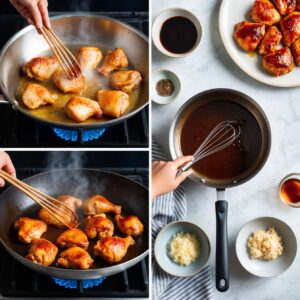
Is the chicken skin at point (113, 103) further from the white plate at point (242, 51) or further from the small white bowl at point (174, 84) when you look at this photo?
the white plate at point (242, 51)

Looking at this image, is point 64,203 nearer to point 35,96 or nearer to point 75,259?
point 75,259

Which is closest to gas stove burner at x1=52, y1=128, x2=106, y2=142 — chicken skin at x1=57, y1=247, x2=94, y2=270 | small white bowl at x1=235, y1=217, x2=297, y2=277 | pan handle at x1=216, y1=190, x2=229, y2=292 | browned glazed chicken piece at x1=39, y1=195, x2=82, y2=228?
browned glazed chicken piece at x1=39, y1=195, x2=82, y2=228

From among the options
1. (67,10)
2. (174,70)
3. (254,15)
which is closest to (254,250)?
(174,70)

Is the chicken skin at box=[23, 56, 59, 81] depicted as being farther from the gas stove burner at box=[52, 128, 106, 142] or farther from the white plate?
the white plate

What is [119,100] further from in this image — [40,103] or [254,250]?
[254,250]

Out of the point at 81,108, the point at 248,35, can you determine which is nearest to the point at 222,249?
the point at 81,108

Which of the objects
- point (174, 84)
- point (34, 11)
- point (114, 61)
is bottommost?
point (174, 84)

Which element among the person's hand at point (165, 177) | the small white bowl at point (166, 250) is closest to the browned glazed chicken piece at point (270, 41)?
the person's hand at point (165, 177)
